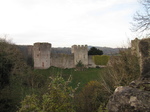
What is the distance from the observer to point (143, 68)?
10.8ft

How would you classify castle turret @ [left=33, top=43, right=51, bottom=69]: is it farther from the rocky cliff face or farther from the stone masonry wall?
the rocky cliff face

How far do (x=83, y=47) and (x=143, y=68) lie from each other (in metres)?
28.4

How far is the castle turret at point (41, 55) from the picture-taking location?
27.6m

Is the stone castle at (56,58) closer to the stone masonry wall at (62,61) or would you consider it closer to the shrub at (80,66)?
the stone masonry wall at (62,61)

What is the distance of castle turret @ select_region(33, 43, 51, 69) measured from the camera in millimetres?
27562

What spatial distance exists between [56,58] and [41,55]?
2.86 meters

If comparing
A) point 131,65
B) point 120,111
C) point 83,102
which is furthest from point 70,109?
point 131,65

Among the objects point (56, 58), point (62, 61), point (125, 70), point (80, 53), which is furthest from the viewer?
point (80, 53)

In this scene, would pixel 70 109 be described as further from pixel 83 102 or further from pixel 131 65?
pixel 131 65

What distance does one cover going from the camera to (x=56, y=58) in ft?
96.6

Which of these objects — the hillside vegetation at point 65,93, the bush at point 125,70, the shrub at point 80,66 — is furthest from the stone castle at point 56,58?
the bush at point 125,70

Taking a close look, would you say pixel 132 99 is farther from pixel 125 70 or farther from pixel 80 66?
pixel 80 66

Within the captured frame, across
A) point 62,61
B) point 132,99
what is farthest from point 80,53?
point 132,99

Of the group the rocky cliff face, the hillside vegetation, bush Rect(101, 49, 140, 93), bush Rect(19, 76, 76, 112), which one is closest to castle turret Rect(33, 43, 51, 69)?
the hillside vegetation
